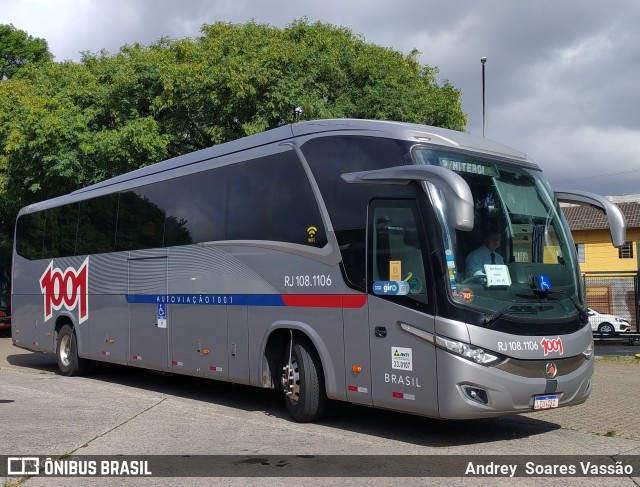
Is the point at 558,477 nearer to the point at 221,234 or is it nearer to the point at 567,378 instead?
the point at 567,378

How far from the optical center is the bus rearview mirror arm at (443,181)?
7.02 m

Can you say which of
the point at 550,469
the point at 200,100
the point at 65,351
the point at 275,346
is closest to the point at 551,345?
the point at 550,469

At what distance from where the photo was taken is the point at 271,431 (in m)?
9.09

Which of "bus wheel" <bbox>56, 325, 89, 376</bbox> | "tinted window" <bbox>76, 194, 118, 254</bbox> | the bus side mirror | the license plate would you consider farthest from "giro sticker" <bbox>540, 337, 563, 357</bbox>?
"bus wheel" <bbox>56, 325, 89, 376</bbox>

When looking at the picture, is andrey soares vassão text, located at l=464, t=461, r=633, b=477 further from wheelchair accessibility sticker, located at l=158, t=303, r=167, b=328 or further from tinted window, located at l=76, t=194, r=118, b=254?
tinted window, located at l=76, t=194, r=118, b=254

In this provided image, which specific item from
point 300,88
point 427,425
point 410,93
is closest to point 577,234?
point 410,93

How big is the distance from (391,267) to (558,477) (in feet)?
8.96

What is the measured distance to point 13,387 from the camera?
13.6 metres

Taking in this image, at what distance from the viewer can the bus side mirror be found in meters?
8.95

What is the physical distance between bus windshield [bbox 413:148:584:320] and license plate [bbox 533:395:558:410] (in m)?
0.82

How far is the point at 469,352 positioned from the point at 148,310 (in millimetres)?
6782

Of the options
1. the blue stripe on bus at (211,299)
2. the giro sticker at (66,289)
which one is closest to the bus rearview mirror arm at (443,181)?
the blue stripe on bus at (211,299)

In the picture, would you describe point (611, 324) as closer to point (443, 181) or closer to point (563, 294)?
point (563, 294)

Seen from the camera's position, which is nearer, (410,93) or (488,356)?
(488,356)
